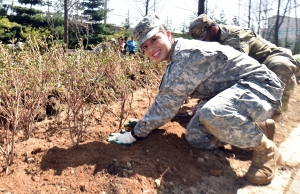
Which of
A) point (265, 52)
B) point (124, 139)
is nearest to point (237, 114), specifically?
point (124, 139)

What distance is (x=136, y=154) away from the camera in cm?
202

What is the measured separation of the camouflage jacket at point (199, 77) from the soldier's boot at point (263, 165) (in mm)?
370

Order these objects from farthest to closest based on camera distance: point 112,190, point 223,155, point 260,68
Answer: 1. point 223,155
2. point 260,68
3. point 112,190

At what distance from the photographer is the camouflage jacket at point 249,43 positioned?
3.34 meters

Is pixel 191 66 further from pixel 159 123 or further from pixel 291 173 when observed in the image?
pixel 291 173

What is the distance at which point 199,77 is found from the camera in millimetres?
1996

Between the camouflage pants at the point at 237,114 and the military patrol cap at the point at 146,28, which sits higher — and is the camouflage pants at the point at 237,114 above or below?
below

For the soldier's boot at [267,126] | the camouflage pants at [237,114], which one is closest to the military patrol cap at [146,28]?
the camouflage pants at [237,114]

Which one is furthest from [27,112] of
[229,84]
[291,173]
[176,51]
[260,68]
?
[291,173]

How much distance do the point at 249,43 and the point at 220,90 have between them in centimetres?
161

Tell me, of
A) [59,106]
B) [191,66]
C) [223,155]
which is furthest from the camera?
[59,106]

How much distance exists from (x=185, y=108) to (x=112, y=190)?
6.76 ft

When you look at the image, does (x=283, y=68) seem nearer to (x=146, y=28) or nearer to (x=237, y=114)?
(x=237, y=114)

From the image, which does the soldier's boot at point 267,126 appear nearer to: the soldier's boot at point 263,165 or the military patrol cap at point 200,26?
the soldier's boot at point 263,165
